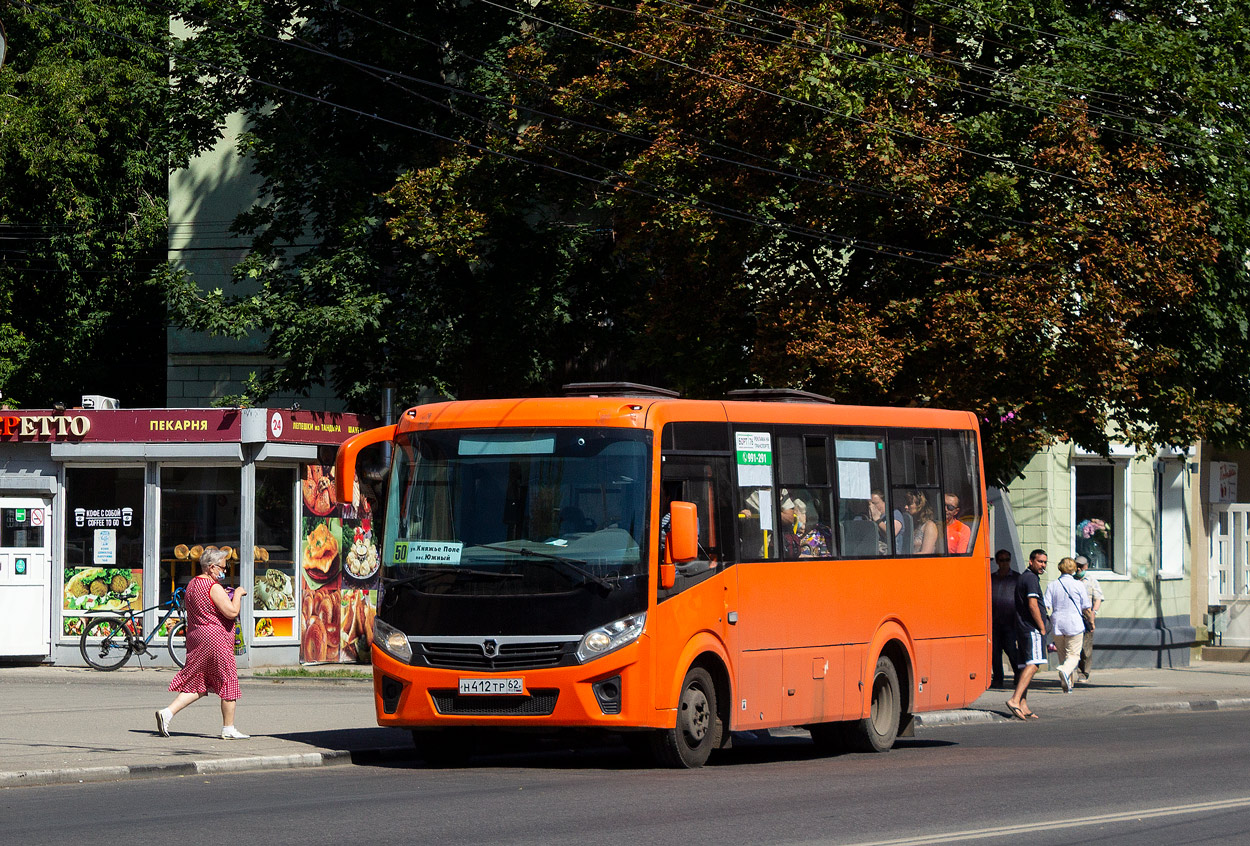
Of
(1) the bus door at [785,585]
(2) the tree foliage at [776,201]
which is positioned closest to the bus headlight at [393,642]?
(1) the bus door at [785,585]

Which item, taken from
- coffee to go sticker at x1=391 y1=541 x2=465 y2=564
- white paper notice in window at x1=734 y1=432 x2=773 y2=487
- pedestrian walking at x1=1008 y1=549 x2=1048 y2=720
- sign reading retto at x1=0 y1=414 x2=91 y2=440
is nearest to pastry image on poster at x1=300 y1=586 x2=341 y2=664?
sign reading retto at x1=0 y1=414 x2=91 y2=440

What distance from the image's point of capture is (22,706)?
19266 mm

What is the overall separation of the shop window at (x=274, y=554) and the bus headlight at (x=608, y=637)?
13341 mm

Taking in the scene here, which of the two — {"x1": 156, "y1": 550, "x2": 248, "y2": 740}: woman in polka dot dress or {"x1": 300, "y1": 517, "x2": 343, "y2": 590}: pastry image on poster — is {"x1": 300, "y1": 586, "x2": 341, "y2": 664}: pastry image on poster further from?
{"x1": 156, "y1": 550, "x2": 248, "y2": 740}: woman in polka dot dress

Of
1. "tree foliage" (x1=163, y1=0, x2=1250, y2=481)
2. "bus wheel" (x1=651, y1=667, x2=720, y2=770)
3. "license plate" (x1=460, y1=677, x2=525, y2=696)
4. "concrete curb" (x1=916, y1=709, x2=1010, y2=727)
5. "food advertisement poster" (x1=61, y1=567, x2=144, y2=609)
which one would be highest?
"tree foliage" (x1=163, y1=0, x2=1250, y2=481)

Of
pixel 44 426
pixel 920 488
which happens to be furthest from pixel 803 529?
pixel 44 426

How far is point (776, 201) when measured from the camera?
79.5 feet

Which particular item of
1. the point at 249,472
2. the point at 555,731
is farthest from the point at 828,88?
the point at 555,731

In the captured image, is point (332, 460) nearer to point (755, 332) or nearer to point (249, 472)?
point (249, 472)

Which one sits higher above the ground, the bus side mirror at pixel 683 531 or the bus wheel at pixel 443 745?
the bus side mirror at pixel 683 531

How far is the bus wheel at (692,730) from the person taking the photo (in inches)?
552

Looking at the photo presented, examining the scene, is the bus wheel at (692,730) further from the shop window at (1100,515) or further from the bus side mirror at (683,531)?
the shop window at (1100,515)

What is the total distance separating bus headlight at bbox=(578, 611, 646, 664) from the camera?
1359 cm

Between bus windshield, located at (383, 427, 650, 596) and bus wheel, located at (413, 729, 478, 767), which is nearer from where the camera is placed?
bus windshield, located at (383, 427, 650, 596)
